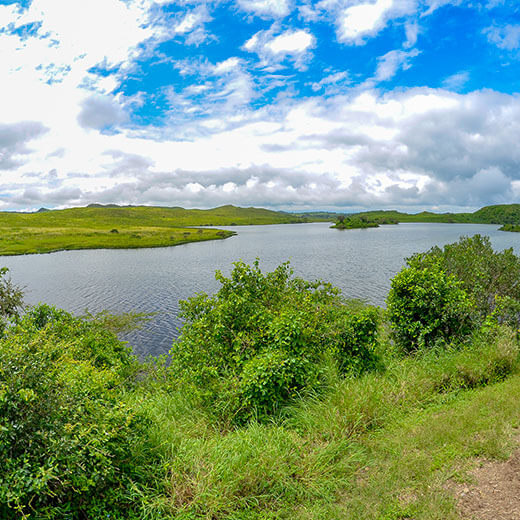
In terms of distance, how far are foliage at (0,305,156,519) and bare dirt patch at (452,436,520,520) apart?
5.45m

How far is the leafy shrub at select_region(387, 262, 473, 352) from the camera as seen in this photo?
12508mm

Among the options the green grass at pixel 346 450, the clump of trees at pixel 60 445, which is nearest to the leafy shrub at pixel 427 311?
the green grass at pixel 346 450

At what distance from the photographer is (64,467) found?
511 cm

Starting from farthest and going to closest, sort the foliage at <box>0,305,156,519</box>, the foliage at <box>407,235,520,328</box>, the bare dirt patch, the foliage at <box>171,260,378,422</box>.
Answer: the foliage at <box>407,235,520,328</box>, the foliage at <box>171,260,378,422</box>, the bare dirt patch, the foliage at <box>0,305,156,519</box>

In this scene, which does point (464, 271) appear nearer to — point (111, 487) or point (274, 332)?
point (274, 332)

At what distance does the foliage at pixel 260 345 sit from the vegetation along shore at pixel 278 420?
0.19 feet

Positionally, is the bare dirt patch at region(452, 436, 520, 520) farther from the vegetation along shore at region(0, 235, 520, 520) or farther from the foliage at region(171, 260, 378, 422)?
the foliage at region(171, 260, 378, 422)

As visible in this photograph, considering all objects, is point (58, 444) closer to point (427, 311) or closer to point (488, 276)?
point (427, 311)

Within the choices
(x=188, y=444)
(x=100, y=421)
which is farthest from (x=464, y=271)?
(x=100, y=421)

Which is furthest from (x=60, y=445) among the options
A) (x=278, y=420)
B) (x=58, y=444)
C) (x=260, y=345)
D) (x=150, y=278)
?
(x=150, y=278)

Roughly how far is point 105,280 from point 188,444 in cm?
5765

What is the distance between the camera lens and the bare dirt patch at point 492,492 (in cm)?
524

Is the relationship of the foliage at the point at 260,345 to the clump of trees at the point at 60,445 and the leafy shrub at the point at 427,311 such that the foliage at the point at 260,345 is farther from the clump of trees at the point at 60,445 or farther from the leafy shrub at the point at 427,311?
the clump of trees at the point at 60,445

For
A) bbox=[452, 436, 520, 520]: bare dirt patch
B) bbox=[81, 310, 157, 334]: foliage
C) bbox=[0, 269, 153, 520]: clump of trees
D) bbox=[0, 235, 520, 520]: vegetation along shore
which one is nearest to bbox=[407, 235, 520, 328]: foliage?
bbox=[0, 235, 520, 520]: vegetation along shore
